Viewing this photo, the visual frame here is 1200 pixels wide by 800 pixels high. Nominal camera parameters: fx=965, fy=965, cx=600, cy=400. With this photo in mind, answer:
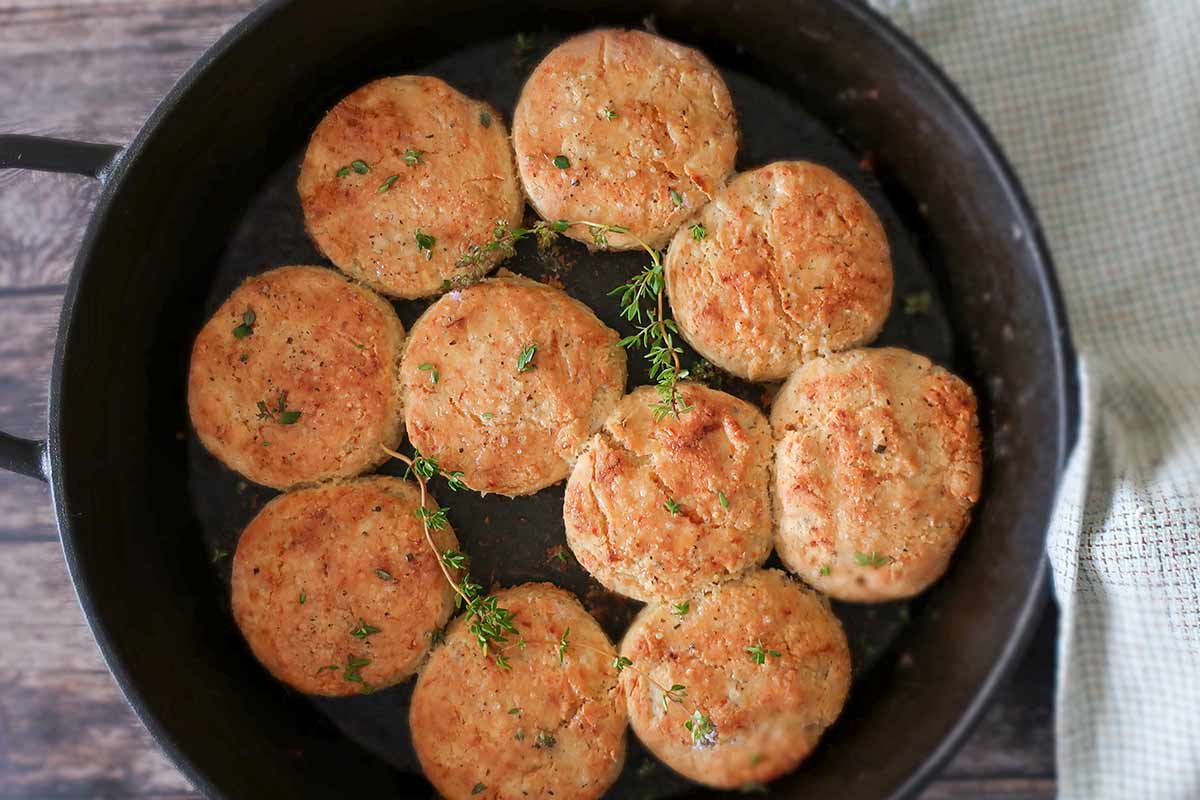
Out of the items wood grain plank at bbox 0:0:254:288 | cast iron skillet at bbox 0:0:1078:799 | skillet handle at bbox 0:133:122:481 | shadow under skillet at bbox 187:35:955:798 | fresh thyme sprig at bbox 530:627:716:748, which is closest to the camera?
skillet handle at bbox 0:133:122:481

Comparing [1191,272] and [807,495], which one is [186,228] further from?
[1191,272]

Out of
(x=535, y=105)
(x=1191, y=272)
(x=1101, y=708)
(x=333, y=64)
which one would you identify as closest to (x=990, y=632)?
(x=1101, y=708)

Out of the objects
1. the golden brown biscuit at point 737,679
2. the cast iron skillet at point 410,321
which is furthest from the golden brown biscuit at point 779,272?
the golden brown biscuit at point 737,679

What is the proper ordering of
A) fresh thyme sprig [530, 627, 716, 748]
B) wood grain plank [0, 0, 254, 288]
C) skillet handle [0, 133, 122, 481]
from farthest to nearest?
wood grain plank [0, 0, 254, 288] < fresh thyme sprig [530, 627, 716, 748] < skillet handle [0, 133, 122, 481]

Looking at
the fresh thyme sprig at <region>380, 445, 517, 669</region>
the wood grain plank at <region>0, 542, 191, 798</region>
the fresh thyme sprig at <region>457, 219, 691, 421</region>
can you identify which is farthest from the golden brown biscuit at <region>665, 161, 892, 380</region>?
the wood grain plank at <region>0, 542, 191, 798</region>

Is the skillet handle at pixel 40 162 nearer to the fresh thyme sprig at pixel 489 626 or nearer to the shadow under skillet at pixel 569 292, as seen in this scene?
the shadow under skillet at pixel 569 292

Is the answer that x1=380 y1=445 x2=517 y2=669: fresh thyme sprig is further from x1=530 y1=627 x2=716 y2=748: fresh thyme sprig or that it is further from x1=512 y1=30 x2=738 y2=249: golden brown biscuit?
x1=512 y1=30 x2=738 y2=249: golden brown biscuit
